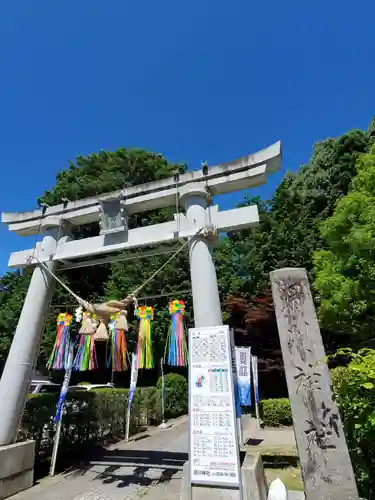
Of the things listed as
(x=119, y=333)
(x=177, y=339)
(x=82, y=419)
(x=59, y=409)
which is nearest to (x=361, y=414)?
(x=177, y=339)

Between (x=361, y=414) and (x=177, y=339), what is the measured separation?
3.30 metres

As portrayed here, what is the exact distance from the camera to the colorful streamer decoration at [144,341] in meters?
5.38

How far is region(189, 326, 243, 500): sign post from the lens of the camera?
337 cm

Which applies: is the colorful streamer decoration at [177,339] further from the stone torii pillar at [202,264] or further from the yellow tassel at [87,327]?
the yellow tassel at [87,327]

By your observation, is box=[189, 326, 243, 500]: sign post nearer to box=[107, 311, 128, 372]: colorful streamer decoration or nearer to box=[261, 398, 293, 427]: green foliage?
box=[107, 311, 128, 372]: colorful streamer decoration

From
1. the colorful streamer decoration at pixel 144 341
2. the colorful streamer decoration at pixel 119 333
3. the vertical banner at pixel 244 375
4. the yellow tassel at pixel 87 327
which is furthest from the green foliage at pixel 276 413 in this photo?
the yellow tassel at pixel 87 327

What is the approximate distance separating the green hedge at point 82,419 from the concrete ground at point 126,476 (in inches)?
27.4

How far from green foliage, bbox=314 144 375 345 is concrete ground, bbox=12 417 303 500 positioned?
13.4ft

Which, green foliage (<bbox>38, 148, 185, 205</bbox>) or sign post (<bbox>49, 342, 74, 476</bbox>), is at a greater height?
green foliage (<bbox>38, 148, 185, 205</bbox>)

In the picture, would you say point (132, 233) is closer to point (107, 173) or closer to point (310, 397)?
point (310, 397)

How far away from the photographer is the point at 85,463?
6.66m

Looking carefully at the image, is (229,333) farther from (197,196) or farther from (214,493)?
(197,196)

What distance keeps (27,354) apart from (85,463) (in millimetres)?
2971

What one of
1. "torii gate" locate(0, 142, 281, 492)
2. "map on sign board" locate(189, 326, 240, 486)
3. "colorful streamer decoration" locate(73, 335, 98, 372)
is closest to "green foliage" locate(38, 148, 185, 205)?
"torii gate" locate(0, 142, 281, 492)
